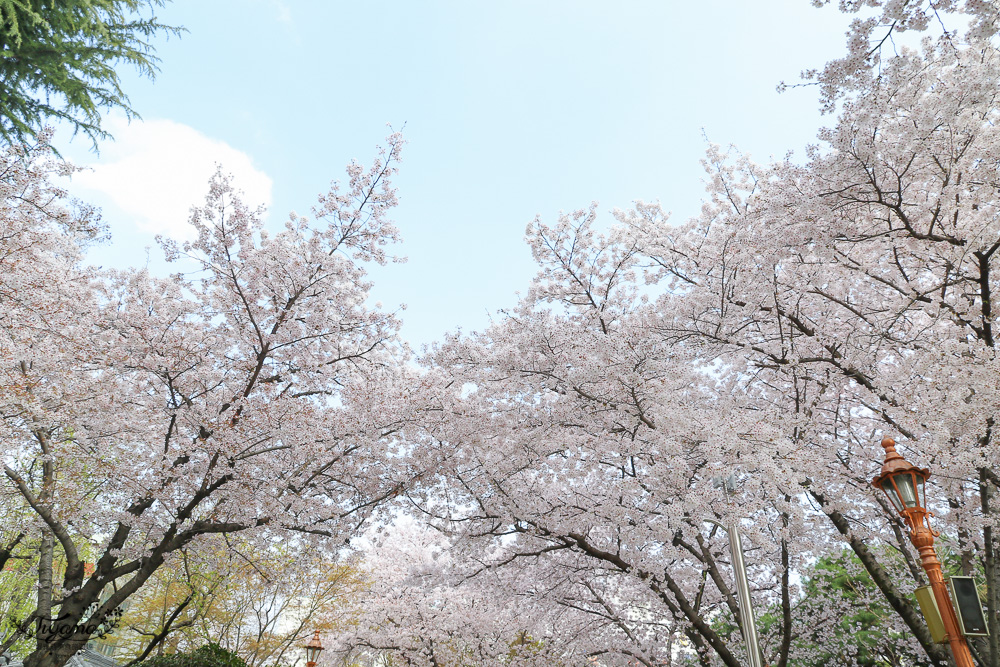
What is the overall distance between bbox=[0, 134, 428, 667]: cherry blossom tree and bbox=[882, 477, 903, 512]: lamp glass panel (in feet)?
18.1

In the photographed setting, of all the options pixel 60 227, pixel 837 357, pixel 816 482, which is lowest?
pixel 816 482

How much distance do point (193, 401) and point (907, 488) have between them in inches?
344

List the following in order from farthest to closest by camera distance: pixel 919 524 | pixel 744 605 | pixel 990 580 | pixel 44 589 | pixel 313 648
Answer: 1. pixel 313 648
2. pixel 44 589
3. pixel 744 605
4. pixel 990 580
5. pixel 919 524

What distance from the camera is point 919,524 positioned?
5.40 metres

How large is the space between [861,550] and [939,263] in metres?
3.64

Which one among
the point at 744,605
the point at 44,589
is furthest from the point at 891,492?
the point at 44,589

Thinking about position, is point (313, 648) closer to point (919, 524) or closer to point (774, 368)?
point (774, 368)

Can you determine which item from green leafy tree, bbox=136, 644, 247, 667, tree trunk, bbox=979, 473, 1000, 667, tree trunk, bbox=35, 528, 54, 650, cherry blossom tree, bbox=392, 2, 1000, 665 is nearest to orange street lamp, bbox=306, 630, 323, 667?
green leafy tree, bbox=136, 644, 247, 667

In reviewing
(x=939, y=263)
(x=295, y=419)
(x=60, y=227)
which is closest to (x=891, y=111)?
(x=939, y=263)

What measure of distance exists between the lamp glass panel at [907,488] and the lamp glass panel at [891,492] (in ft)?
0.22

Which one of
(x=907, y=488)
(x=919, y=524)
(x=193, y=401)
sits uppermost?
(x=193, y=401)

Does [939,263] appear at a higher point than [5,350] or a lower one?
higher

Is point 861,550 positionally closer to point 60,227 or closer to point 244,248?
point 244,248

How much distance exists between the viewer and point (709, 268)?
8.00 metres
